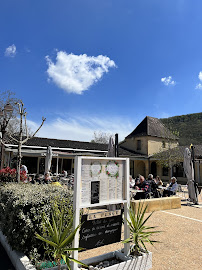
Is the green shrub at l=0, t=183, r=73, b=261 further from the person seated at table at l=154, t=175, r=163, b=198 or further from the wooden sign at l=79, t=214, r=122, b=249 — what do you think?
the person seated at table at l=154, t=175, r=163, b=198

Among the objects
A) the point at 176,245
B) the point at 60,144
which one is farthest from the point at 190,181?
the point at 60,144

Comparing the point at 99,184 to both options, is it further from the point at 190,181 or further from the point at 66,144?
the point at 66,144

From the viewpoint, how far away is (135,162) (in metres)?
27.1

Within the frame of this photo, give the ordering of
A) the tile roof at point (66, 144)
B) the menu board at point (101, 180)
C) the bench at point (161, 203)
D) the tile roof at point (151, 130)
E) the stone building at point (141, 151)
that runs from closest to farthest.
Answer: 1. the menu board at point (101, 180)
2. the bench at point (161, 203)
3. the stone building at point (141, 151)
4. the tile roof at point (66, 144)
5. the tile roof at point (151, 130)

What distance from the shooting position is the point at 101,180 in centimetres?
326

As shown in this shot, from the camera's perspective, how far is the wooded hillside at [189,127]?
222ft

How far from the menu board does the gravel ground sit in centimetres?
144

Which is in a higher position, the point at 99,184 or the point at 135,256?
the point at 99,184

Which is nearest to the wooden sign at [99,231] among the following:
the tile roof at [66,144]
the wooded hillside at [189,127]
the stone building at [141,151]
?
the stone building at [141,151]

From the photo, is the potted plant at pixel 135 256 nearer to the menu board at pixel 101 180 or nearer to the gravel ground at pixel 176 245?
the gravel ground at pixel 176 245

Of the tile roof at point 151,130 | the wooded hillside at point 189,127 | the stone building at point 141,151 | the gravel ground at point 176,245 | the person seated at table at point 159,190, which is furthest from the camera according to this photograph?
the wooded hillside at point 189,127

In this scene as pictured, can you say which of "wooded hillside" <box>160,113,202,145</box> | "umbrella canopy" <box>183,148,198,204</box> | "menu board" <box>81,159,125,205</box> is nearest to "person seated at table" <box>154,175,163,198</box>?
"umbrella canopy" <box>183,148,198,204</box>

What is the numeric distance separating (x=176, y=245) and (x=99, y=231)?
2226 mm

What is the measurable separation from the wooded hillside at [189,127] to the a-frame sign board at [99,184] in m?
60.3
